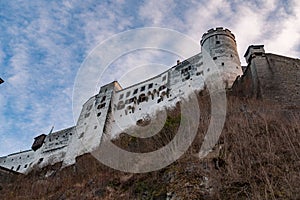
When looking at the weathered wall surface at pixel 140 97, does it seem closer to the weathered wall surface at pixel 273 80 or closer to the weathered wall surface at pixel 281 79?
the weathered wall surface at pixel 273 80

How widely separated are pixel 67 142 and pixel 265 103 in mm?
28253

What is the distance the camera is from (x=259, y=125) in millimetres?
11219

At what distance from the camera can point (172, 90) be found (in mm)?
30406

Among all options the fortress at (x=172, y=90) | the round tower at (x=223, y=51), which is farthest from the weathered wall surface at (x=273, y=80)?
the round tower at (x=223, y=51)

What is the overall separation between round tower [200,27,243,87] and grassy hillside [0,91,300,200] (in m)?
14.6

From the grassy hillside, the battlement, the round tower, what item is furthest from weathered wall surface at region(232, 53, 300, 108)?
the battlement

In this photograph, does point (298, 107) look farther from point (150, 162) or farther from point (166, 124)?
point (150, 162)

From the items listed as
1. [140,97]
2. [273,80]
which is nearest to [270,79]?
[273,80]

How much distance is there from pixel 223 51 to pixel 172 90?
6.41 metres

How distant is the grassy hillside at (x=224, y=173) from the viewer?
6.75 metres

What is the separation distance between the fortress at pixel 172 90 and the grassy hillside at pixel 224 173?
7495 millimetres

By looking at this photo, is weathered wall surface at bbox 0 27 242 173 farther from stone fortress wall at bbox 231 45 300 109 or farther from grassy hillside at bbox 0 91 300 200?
grassy hillside at bbox 0 91 300 200

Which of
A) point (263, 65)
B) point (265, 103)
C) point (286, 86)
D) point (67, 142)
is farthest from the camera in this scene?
point (67, 142)

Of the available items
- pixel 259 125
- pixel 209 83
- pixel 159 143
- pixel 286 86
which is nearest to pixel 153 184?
pixel 159 143
